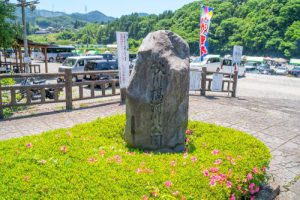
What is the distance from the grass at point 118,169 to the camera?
9.43 feet

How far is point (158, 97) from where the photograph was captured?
13.7 ft

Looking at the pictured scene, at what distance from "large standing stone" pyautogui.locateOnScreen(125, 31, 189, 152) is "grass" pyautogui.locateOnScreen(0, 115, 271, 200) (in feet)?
1.07

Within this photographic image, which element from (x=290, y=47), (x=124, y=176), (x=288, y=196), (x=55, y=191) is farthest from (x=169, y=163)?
(x=290, y=47)

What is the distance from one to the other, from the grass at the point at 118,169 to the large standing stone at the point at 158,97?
326mm

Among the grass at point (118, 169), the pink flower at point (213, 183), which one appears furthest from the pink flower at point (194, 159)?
the pink flower at point (213, 183)

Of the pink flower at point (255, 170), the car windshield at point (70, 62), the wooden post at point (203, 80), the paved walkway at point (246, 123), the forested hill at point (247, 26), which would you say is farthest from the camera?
the forested hill at point (247, 26)

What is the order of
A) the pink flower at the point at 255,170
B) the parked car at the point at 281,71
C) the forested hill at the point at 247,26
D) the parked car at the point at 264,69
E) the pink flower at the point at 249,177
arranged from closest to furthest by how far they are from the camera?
1. the pink flower at the point at 249,177
2. the pink flower at the point at 255,170
3. the parked car at the point at 281,71
4. the parked car at the point at 264,69
5. the forested hill at the point at 247,26

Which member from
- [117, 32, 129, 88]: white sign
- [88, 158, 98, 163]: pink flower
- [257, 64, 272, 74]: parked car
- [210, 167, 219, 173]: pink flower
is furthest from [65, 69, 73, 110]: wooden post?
[257, 64, 272, 74]: parked car

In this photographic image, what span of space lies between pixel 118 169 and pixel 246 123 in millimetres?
5294

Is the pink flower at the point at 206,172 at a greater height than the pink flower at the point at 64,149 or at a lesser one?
lesser

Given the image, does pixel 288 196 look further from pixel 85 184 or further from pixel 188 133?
pixel 85 184

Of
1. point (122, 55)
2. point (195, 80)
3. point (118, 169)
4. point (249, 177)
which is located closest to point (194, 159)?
point (249, 177)

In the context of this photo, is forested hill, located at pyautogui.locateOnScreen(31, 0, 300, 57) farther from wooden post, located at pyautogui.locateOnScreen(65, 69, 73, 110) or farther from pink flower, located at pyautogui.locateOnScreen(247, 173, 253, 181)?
pink flower, located at pyautogui.locateOnScreen(247, 173, 253, 181)

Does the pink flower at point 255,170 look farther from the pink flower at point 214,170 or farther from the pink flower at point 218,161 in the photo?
the pink flower at point 214,170
